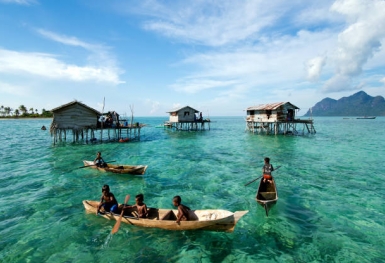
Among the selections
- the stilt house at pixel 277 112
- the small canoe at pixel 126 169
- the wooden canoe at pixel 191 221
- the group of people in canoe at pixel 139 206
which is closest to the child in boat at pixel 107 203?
the group of people in canoe at pixel 139 206

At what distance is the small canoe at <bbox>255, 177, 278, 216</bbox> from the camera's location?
10.4 meters

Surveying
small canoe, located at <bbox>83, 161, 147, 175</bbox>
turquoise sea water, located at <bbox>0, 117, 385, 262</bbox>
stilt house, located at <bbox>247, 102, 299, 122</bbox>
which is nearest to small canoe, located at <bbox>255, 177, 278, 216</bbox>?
turquoise sea water, located at <bbox>0, 117, 385, 262</bbox>

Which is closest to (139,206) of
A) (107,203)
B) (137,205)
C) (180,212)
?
(137,205)

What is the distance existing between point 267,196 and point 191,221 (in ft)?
14.1

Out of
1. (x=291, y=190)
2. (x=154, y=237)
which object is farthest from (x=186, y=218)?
(x=291, y=190)

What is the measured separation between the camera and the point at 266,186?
39.5 ft

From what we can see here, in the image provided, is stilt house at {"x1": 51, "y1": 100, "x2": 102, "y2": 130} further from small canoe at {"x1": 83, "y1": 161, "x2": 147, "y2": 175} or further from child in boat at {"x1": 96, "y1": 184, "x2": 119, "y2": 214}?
child in boat at {"x1": 96, "y1": 184, "x2": 119, "y2": 214}

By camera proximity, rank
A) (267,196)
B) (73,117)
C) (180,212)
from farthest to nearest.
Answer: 1. (73,117)
2. (267,196)
3. (180,212)

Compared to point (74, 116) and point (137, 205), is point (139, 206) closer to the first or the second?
point (137, 205)

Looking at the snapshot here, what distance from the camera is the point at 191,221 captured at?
27.2 ft

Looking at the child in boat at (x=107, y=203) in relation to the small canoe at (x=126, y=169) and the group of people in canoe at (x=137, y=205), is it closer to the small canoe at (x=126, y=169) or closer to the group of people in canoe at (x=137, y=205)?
the group of people in canoe at (x=137, y=205)

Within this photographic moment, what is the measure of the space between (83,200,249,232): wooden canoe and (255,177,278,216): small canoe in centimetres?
252

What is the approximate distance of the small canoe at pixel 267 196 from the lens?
1035cm

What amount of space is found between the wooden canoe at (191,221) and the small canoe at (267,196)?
2.52 m
